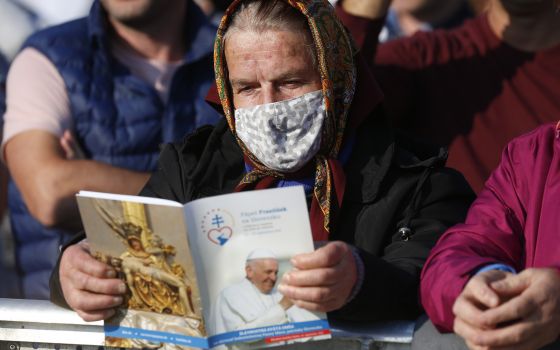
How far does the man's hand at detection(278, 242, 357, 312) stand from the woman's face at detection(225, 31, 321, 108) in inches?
24.8

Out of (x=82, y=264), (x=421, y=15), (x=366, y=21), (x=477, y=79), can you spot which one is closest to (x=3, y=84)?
(x=366, y=21)

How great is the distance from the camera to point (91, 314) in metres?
2.62

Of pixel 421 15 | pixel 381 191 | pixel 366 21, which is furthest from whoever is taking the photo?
pixel 421 15

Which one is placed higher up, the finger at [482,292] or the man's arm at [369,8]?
the man's arm at [369,8]

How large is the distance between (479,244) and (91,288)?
91 cm

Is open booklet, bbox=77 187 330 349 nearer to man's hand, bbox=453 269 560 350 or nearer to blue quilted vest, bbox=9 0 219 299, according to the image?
man's hand, bbox=453 269 560 350

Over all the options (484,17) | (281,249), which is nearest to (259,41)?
(281,249)

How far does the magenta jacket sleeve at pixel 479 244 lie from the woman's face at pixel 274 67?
583 mm

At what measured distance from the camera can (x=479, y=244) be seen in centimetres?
256

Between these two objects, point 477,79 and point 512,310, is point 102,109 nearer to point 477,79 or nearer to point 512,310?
point 477,79

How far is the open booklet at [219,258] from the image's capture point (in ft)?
7.85

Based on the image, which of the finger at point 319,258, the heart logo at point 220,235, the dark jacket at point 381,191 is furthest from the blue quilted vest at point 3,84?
the finger at point 319,258

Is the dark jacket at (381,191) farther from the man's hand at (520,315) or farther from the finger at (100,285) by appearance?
the man's hand at (520,315)

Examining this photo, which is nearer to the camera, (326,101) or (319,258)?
(319,258)
